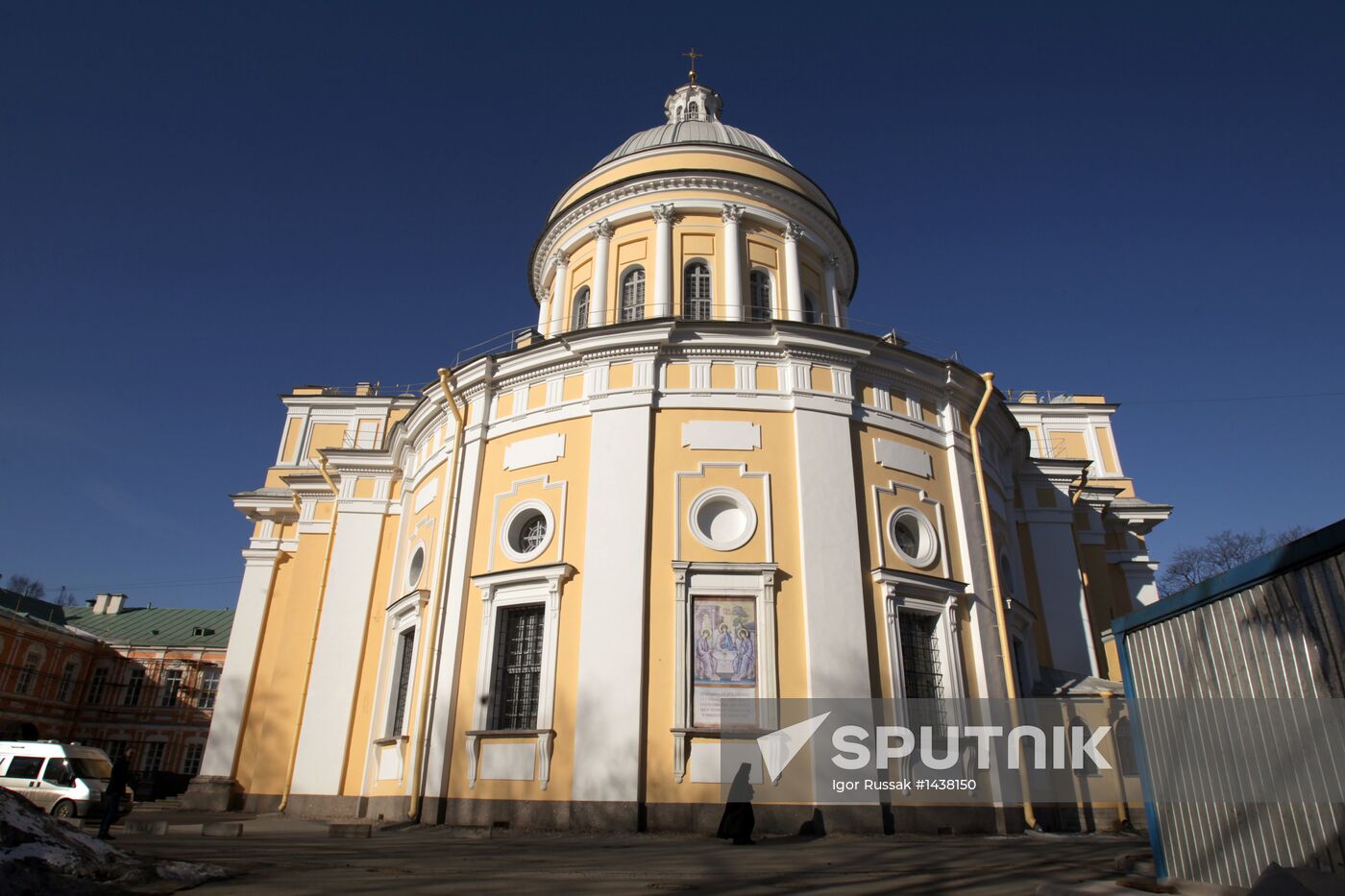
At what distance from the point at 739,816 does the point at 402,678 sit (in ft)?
27.7

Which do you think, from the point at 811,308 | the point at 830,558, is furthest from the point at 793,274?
the point at 830,558

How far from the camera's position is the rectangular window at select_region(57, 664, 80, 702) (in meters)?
39.9

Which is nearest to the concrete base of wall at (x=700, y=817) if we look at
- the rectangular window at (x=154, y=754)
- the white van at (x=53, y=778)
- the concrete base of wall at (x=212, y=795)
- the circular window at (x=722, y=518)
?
the circular window at (x=722, y=518)

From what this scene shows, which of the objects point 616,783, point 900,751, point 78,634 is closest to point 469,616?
point 616,783

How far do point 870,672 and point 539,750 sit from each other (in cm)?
512

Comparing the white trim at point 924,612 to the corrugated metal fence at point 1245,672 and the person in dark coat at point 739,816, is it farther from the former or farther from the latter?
the corrugated metal fence at point 1245,672

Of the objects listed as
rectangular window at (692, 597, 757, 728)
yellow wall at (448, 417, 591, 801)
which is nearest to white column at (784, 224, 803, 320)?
yellow wall at (448, 417, 591, 801)

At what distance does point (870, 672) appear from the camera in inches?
496

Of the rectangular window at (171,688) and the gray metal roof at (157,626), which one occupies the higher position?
the gray metal roof at (157,626)

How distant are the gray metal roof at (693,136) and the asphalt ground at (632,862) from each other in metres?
15.4

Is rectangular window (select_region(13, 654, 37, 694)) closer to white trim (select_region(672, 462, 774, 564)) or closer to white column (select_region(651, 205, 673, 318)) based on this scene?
white column (select_region(651, 205, 673, 318))

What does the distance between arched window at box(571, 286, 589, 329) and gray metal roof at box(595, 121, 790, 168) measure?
3.32 m

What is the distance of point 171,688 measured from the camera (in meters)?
42.4

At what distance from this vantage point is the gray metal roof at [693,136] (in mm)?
20750
